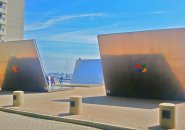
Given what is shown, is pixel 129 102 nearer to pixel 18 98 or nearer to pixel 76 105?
pixel 76 105

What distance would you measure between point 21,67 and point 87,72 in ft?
65.2

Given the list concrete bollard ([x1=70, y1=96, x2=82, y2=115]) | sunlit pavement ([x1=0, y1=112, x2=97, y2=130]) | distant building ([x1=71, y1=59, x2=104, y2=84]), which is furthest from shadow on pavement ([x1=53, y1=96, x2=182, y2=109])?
distant building ([x1=71, y1=59, x2=104, y2=84])

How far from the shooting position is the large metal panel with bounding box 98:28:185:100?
1812 centimetres

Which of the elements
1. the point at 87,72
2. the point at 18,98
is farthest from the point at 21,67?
the point at 87,72

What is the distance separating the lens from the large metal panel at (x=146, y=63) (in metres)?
18.1

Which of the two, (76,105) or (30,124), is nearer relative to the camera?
(30,124)

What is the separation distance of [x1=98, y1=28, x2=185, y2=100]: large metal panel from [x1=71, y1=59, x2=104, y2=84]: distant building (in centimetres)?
2158

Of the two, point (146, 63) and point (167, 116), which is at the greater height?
point (146, 63)

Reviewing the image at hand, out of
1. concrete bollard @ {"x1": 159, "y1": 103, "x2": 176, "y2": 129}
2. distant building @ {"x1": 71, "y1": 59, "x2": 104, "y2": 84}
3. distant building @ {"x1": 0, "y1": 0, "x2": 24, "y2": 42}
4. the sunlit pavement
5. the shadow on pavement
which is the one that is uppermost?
distant building @ {"x1": 0, "y1": 0, "x2": 24, "y2": 42}

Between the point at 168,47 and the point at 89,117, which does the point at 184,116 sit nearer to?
the point at 89,117

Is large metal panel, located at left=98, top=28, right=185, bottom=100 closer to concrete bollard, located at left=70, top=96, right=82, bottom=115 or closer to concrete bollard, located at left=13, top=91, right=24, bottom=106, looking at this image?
concrete bollard, located at left=13, top=91, right=24, bottom=106

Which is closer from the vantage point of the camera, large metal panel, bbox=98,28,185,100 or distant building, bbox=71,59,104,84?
large metal panel, bbox=98,28,185,100

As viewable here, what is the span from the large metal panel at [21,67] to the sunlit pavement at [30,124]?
12.3 metres

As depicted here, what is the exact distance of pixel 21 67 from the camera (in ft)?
83.3
